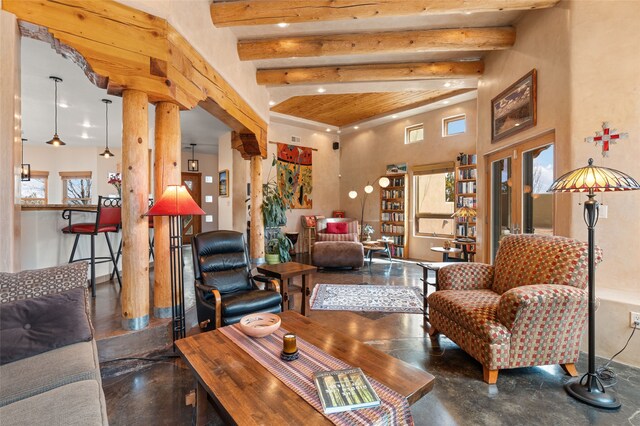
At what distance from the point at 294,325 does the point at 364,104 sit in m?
5.86

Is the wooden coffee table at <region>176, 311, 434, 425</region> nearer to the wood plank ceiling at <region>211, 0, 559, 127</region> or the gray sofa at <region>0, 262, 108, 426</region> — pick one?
the gray sofa at <region>0, 262, 108, 426</region>

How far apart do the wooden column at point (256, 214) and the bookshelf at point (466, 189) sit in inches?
153

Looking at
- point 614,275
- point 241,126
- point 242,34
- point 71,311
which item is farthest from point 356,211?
point 71,311

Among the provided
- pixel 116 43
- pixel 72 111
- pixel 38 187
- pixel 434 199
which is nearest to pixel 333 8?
pixel 116 43

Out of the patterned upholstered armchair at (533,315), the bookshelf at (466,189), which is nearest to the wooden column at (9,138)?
the patterned upholstered armchair at (533,315)

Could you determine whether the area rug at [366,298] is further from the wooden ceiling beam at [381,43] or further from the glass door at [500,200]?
the wooden ceiling beam at [381,43]

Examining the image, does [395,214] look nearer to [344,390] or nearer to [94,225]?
[94,225]

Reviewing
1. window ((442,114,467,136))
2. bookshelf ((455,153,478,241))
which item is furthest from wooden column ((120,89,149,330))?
window ((442,114,467,136))

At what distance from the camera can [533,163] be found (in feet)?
11.3

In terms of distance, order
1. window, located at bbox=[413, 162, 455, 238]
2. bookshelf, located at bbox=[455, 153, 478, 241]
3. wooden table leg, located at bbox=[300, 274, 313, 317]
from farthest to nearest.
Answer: window, located at bbox=[413, 162, 455, 238]
bookshelf, located at bbox=[455, 153, 478, 241]
wooden table leg, located at bbox=[300, 274, 313, 317]

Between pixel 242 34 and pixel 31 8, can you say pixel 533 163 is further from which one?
pixel 31 8

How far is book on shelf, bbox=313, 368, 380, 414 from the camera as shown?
1188 millimetres

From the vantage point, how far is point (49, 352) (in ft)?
5.24

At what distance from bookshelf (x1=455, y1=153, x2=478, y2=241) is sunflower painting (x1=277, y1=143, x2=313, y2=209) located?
3.77 meters
